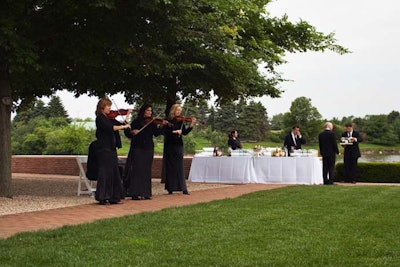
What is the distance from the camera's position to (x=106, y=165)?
11.0m

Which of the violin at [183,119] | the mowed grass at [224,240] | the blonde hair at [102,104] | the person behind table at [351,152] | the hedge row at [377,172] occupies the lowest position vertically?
the mowed grass at [224,240]

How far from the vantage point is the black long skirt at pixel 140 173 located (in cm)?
1215

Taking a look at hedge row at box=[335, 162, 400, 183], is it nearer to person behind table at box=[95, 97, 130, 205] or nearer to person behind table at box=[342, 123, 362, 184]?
person behind table at box=[342, 123, 362, 184]

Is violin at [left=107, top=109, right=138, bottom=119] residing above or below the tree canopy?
below

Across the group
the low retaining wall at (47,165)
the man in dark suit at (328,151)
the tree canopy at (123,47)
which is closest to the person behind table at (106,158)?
the tree canopy at (123,47)

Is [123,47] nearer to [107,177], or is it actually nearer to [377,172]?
[107,177]

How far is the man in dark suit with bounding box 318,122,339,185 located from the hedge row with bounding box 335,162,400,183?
2.97 metres

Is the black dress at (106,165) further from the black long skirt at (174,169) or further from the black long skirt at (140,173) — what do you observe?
the black long skirt at (174,169)

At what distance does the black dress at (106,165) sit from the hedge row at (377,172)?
11.7 meters

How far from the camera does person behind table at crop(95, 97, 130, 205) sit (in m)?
10.9

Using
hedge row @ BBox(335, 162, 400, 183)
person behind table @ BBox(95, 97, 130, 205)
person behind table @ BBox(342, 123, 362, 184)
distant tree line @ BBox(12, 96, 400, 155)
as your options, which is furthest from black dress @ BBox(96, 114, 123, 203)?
distant tree line @ BBox(12, 96, 400, 155)

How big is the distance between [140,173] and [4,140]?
9.81 ft

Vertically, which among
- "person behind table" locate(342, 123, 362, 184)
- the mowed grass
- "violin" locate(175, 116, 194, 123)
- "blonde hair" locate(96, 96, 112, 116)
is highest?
"blonde hair" locate(96, 96, 112, 116)

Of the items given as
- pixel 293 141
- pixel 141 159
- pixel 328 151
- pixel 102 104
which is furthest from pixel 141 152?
pixel 293 141
